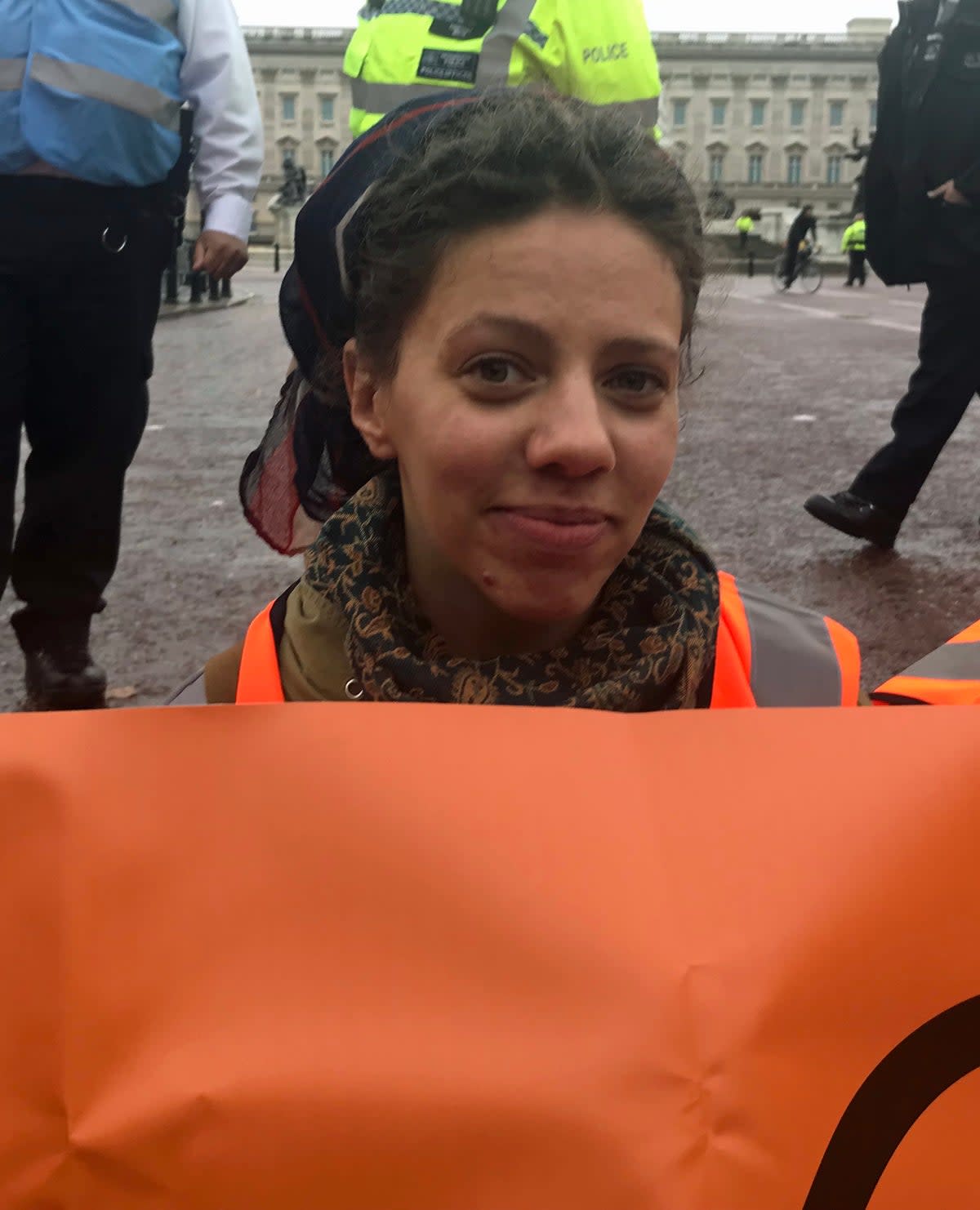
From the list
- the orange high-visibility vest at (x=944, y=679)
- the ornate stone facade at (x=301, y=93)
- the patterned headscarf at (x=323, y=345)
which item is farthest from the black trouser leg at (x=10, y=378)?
the ornate stone facade at (x=301, y=93)

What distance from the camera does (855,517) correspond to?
14.1ft

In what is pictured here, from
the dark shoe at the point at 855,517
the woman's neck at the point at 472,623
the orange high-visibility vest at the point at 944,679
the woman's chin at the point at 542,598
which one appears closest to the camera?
the orange high-visibility vest at the point at 944,679

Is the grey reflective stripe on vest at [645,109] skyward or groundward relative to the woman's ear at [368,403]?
skyward

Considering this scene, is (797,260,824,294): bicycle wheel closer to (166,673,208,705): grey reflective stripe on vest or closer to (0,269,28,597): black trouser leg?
(0,269,28,597): black trouser leg

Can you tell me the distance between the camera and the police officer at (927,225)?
A: 13.4 ft

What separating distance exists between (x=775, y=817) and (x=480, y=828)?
206 mm

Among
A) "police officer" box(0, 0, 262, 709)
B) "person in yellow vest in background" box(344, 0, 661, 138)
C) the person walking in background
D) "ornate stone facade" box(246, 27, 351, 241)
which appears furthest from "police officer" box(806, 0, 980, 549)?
"ornate stone facade" box(246, 27, 351, 241)

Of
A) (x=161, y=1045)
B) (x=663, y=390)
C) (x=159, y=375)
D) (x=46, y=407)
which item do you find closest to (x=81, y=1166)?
(x=161, y=1045)

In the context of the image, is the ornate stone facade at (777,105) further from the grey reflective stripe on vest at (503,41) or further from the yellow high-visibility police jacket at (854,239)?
the grey reflective stripe on vest at (503,41)

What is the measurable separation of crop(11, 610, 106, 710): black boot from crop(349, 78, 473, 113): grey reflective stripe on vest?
123cm

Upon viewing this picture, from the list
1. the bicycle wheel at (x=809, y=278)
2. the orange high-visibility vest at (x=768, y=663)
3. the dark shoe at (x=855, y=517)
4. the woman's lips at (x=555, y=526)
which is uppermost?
the woman's lips at (x=555, y=526)

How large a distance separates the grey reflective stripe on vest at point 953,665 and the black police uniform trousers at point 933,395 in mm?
3076

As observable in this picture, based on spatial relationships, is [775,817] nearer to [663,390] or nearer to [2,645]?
[663,390]

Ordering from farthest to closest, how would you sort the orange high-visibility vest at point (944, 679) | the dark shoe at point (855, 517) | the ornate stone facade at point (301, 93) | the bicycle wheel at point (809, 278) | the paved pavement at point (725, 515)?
the ornate stone facade at point (301, 93) → the bicycle wheel at point (809, 278) → the dark shoe at point (855, 517) → the paved pavement at point (725, 515) → the orange high-visibility vest at point (944, 679)
